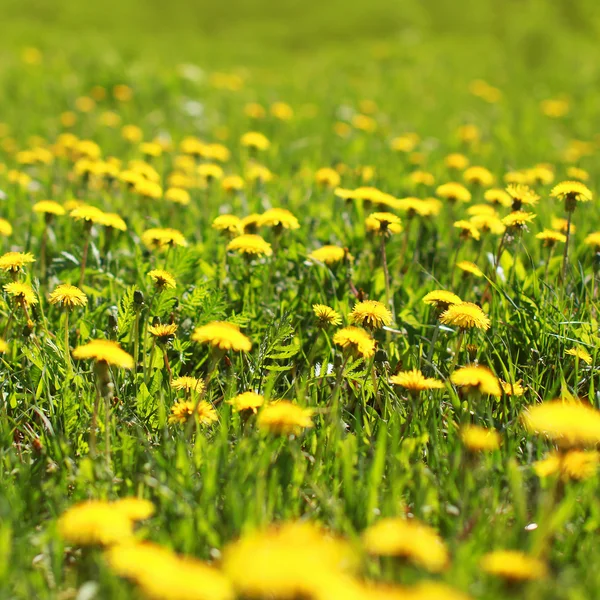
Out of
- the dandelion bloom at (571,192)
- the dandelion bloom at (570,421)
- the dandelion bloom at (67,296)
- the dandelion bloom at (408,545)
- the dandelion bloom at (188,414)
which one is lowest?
the dandelion bloom at (188,414)

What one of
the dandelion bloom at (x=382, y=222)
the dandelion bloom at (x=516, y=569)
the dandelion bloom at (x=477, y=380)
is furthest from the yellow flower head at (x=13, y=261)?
the dandelion bloom at (x=516, y=569)

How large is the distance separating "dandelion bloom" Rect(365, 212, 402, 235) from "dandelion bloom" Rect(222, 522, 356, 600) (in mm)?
1472

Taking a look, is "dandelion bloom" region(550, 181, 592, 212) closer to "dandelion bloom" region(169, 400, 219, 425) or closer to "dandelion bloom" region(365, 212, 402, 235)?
"dandelion bloom" region(365, 212, 402, 235)

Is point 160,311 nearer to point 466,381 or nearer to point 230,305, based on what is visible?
point 230,305

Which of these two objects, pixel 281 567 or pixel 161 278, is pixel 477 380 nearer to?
pixel 281 567

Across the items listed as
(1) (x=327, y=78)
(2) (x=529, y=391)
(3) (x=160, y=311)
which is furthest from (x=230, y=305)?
(1) (x=327, y=78)

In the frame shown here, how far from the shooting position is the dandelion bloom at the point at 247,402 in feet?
5.35

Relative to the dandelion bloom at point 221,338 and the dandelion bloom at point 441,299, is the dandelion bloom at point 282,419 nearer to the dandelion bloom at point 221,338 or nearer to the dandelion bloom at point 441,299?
the dandelion bloom at point 221,338

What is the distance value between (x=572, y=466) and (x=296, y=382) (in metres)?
0.75

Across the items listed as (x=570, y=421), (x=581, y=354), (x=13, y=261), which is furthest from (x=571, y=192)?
(x=13, y=261)

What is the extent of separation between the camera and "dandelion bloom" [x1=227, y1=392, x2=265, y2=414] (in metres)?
1.63

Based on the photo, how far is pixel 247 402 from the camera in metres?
1.63

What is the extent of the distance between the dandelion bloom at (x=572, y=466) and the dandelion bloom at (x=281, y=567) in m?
0.58

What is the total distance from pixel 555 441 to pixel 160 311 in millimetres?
1148
